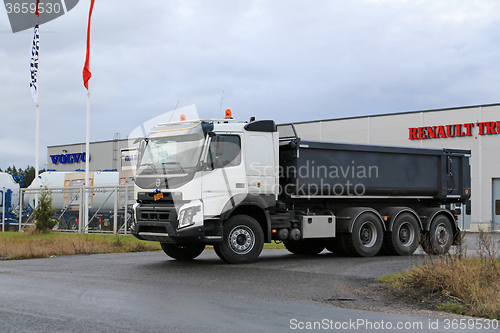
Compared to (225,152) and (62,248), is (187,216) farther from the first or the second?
(62,248)

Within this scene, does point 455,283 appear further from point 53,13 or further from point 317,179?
point 53,13

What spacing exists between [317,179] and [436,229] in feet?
14.8

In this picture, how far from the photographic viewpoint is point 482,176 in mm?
35312

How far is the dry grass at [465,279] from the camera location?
741 centimetres

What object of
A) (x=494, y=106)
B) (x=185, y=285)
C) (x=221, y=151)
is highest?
(x=494, y=106)

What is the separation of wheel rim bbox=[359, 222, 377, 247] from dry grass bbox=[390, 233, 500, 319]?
4.75 metres

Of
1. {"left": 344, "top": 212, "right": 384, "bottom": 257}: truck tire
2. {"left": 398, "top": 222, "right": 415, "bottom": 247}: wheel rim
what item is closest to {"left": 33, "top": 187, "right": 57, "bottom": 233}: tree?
{"left": 344, "top": 212, "right": 384, "bottom": 257}: truck tire

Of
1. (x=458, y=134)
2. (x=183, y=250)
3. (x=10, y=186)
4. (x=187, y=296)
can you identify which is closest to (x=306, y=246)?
(x=183, y=250)

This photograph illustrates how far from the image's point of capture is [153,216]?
12.1 meters

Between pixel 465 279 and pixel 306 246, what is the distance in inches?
307

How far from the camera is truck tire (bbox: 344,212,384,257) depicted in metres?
14.3

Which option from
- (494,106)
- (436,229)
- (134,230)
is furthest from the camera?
(494,106)

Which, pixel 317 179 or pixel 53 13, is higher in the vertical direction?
pixel 53 13

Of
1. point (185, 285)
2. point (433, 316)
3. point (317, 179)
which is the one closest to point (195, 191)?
point (185, 285)
